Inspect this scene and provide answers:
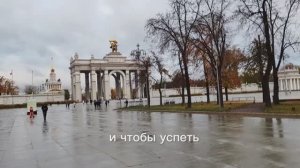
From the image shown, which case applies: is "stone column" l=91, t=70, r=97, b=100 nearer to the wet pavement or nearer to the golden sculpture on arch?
the golden sculpture on arch

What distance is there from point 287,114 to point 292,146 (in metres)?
15.8

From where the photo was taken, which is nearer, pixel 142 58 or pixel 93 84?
pixel 142 58

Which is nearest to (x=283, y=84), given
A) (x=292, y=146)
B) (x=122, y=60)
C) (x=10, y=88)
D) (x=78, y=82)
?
(x=122, y=60)

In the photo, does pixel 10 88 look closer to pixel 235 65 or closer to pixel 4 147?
pixel 235 65

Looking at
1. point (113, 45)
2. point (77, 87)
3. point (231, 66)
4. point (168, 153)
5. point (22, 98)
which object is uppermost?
point (113, 45)

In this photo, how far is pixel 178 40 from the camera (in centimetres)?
4728

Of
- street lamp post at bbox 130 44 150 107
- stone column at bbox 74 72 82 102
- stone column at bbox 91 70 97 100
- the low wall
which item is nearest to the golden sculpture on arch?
stone column at bbox 91 70 97 100

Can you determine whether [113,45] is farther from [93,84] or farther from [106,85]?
[93,84]

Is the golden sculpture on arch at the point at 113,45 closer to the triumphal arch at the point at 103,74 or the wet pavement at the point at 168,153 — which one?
the triumphal arch at the point at 103,74

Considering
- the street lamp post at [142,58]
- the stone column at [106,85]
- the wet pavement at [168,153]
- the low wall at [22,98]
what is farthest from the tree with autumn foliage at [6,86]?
the wet pavement at [168,153]

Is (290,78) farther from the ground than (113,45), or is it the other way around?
(113,45)

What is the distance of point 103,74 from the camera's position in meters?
158

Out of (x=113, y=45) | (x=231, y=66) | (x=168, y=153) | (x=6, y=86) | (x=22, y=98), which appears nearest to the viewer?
(x=168, y=153)

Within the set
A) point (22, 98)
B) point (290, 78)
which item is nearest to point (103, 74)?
point (22, 98)
